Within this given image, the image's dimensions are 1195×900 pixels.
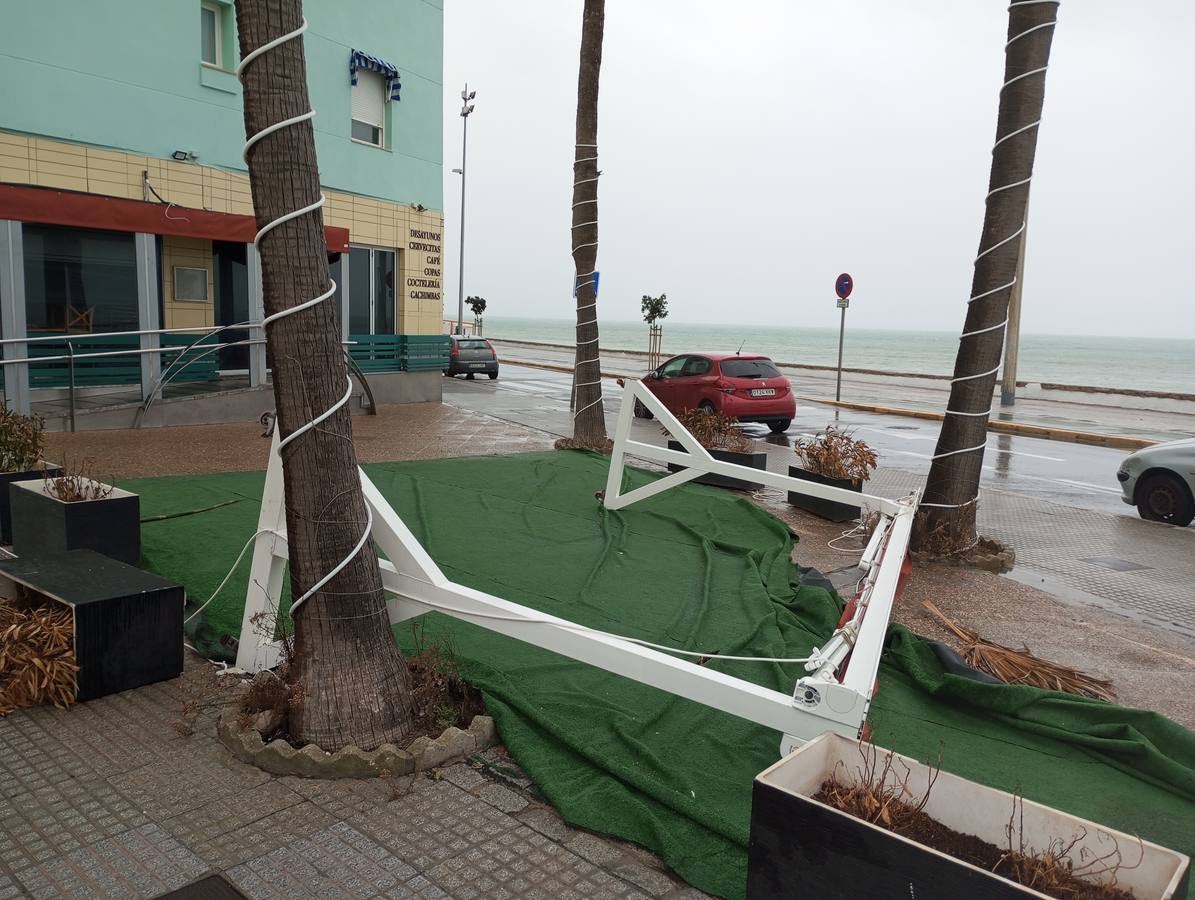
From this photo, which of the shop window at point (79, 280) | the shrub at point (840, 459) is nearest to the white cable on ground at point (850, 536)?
the shrub at point (840, 459)

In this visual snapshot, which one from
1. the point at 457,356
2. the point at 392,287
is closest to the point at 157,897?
the point at 392,287

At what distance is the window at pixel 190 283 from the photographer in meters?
16.2

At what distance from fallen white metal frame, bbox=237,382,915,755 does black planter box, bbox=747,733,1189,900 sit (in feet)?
1.10

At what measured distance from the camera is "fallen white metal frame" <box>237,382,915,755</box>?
3.14m

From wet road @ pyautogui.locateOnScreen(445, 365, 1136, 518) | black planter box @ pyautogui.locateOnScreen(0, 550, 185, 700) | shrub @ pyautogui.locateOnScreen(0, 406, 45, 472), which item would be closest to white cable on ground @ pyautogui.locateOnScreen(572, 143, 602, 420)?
wet road @ pyautogui.locateOnScreen(445, 365, 1136, 518)

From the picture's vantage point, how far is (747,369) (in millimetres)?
18578

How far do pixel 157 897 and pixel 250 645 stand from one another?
70.6 inches

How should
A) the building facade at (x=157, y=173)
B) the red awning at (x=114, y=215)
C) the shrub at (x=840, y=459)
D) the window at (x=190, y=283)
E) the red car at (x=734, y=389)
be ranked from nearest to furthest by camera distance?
the shrub at (x=840, y=459), the red awning at (x=114, y=215), the building facade at (x=157, y=173), the window at (x=190, y=283), the red car at (x=734, y=389)

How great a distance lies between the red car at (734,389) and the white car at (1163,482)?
25.1 feet

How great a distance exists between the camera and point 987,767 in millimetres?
4031

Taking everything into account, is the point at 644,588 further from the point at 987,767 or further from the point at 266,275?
the point at 266,275

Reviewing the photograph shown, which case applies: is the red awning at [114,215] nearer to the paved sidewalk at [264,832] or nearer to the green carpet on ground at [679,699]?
the green carpet on ground at [679,699]

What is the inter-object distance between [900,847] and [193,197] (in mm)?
15550

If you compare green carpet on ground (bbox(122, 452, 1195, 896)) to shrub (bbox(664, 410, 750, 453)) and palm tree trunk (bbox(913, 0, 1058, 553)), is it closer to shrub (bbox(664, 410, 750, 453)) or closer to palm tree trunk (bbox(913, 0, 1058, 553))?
palm tree trunk (bbox(913, 0, 1058, 553))
